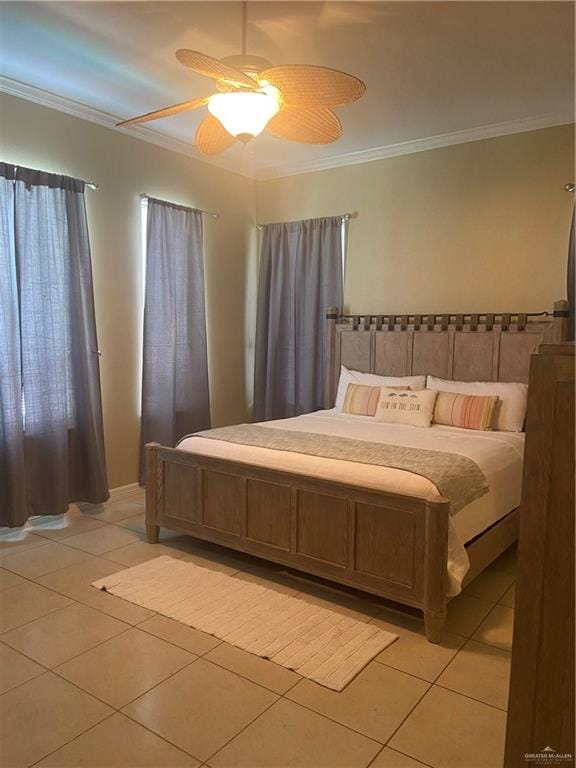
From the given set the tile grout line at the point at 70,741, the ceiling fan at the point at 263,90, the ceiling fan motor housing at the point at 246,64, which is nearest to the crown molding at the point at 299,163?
the ceiling fan at the point at 263,90

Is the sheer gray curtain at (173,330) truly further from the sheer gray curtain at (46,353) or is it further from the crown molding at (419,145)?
the crown molding at (419,145)

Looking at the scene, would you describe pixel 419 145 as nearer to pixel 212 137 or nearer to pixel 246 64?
pixel 212 137

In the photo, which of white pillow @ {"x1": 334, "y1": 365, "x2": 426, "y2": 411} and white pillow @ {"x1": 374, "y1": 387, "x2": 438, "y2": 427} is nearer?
white pillow @ {"x1": 374, "y1": 387, "x2": 438, "y2": 427}

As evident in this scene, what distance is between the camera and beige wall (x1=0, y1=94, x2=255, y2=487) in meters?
3.74

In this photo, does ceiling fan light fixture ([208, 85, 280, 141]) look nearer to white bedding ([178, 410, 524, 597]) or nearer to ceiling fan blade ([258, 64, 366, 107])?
ceiling fan blade ([258, 64, 366, 107])

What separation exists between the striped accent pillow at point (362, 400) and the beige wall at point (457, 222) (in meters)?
0.80

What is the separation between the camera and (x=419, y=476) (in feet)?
→ 8.65

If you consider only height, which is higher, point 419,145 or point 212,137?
point 419,145

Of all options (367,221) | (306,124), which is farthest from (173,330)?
(306,124)

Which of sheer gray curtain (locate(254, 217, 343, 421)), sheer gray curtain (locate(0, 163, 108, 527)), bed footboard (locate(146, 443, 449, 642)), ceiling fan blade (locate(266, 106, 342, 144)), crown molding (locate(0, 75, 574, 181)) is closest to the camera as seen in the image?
bed footboard (locate(146, 443, 449, 642))

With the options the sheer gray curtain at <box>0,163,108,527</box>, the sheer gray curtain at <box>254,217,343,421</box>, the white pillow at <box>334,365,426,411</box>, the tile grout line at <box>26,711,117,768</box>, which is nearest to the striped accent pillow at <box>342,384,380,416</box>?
the white pillow at <box>334,365,426,411</box>

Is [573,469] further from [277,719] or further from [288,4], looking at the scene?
[288,4]

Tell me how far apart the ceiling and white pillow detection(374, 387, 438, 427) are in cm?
191

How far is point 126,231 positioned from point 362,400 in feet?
7.07
